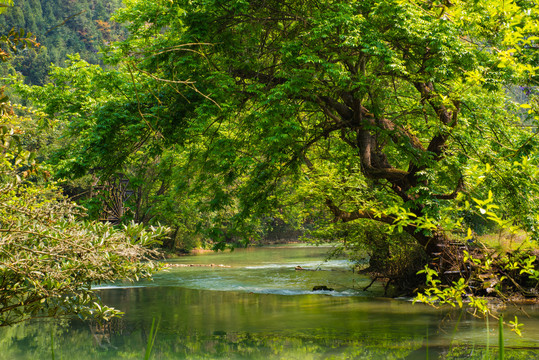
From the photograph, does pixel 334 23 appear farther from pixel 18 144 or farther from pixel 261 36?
pixel 18 144

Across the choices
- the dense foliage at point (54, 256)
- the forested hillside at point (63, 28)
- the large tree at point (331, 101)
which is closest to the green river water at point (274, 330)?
the dense foliage at point (54, 256)

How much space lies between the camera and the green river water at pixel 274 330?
7609 millimetres

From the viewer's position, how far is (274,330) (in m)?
9.34

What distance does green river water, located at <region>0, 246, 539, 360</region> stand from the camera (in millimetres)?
7609

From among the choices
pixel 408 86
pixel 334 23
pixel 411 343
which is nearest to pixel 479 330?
pixel 411 343

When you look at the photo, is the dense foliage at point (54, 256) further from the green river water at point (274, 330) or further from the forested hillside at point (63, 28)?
the forested hillside at point (63, 28)

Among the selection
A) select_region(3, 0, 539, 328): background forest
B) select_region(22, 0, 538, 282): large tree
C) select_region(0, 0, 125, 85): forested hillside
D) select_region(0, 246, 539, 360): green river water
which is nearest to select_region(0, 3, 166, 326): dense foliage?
select_region(0, 246, 539, 360): green river water

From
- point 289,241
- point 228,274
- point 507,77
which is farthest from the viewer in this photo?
point 289,241

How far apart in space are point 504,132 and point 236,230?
5959 mm

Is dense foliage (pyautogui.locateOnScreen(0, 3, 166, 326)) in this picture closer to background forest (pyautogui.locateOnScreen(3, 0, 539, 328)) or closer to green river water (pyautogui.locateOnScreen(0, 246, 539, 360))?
green river water (pyautogui.locateOnScreen(0, 246, 539, 360))

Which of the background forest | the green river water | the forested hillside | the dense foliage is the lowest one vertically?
the green river water

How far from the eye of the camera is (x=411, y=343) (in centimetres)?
797

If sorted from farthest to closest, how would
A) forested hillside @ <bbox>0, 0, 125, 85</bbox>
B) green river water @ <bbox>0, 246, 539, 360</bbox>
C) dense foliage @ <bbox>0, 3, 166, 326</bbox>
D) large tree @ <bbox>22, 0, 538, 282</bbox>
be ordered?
forested hillside @ <bbox>0, 0, 125, 85</bbox>
large tree @ <bbox>22, 0, 538, 282</bbox>
green river water @ <bbox>0, 246, 539, 360</bbox>
dense foliage @ <bbox>0, 3, 166, 326</bbox>

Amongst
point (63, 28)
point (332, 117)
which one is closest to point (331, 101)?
point (332, 117)
